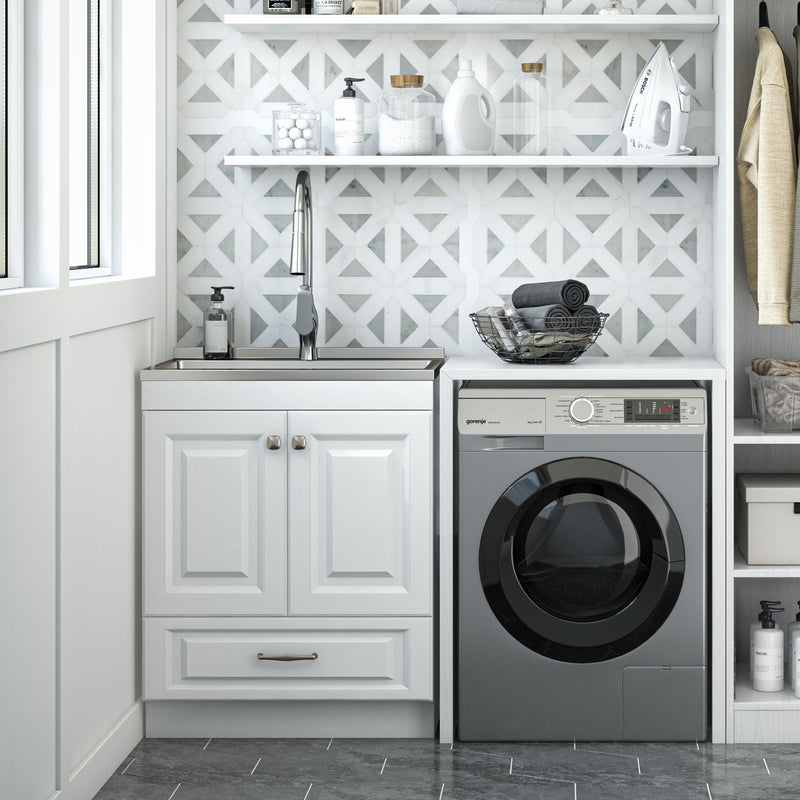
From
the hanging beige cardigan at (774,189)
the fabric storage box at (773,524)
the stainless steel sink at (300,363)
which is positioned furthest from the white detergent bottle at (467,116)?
the fabric storage box at (773,524)

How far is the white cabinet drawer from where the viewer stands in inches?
114

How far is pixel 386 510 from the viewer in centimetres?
288

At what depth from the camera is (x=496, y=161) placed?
10.2 ft

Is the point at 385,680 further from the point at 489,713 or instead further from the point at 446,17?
the point at 446,17

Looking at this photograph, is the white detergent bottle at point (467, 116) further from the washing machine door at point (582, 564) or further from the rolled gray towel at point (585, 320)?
the washing machine door at point (582, 564)

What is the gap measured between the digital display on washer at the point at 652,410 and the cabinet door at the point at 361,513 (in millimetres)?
497

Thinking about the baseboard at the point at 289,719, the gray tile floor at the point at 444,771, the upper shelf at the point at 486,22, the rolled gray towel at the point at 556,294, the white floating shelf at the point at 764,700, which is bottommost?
the gray tile floor at the point at 444,771

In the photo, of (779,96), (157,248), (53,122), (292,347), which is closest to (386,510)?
(292,347)

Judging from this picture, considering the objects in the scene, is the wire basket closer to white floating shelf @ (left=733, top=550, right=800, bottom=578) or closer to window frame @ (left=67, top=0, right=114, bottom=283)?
white floating shelf @ (left=733, top=550, right=800, bottom=578)

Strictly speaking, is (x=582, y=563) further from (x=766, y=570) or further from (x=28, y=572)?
(x=28, y=572)

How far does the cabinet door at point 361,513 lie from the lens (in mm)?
2867

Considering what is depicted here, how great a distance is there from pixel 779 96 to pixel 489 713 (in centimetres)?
173

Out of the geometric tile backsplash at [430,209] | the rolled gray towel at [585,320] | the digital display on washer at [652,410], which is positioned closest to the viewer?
the digital display on washer at [652,410]

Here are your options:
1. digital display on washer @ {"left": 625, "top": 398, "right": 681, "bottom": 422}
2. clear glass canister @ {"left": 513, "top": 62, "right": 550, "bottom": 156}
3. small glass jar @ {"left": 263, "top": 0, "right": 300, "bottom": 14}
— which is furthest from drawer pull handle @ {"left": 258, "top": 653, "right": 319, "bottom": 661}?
small glass jar @ {"left": 263, "top": 0, "right": 300, "bottom": 14}
